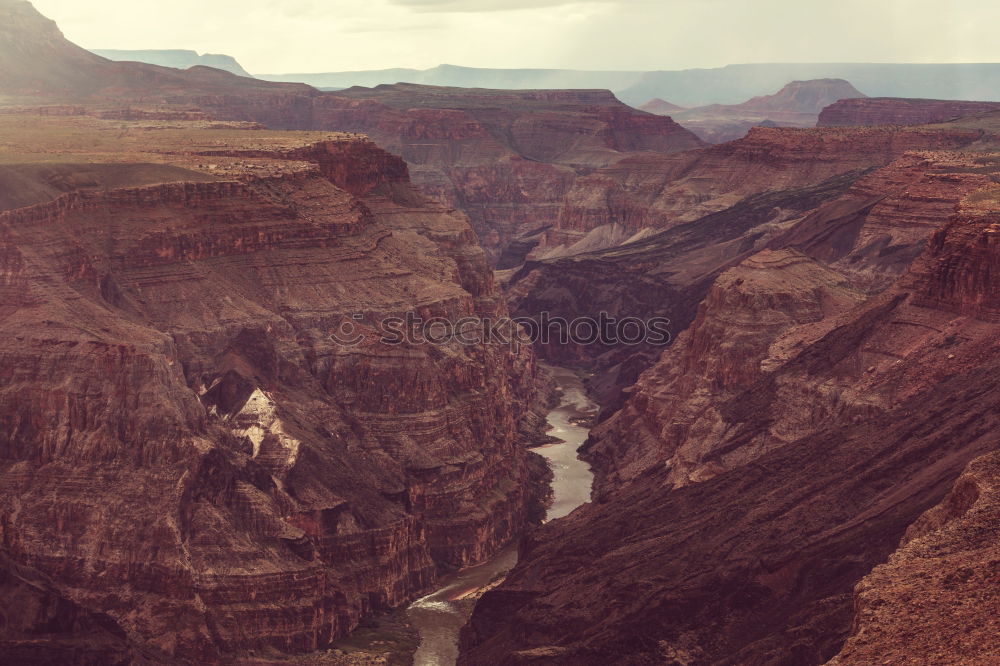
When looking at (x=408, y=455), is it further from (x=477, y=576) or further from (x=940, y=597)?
(x=940, y=597)

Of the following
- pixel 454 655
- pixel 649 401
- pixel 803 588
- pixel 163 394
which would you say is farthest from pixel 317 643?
pixel 649 401

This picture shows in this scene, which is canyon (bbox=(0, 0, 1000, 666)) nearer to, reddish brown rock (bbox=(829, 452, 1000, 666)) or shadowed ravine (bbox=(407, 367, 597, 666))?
reddish brown rock (bbox=(829, 452, 1000, 666))

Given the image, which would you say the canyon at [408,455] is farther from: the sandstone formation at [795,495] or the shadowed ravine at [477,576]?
the shadowed ravine at [477,576]

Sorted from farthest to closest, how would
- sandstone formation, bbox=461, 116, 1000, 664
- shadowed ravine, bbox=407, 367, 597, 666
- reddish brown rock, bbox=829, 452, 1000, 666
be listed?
shadowed ravine, bbox=407, 367, 597, 666
sandstone formation, bbox=461, 116, 1000, 664
reddish brown rock, bbox=829, 452, 1000, 666

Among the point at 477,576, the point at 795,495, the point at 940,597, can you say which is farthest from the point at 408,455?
the point at 940,597

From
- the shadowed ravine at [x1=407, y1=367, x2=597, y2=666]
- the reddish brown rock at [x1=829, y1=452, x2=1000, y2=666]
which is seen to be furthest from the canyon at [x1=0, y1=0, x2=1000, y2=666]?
the shadowed ravine at [x1=407, y1=367, x2=597, y2=666]

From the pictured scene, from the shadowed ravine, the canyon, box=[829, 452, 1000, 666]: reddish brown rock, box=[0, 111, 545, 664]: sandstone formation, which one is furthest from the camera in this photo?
the shadowed ravine
